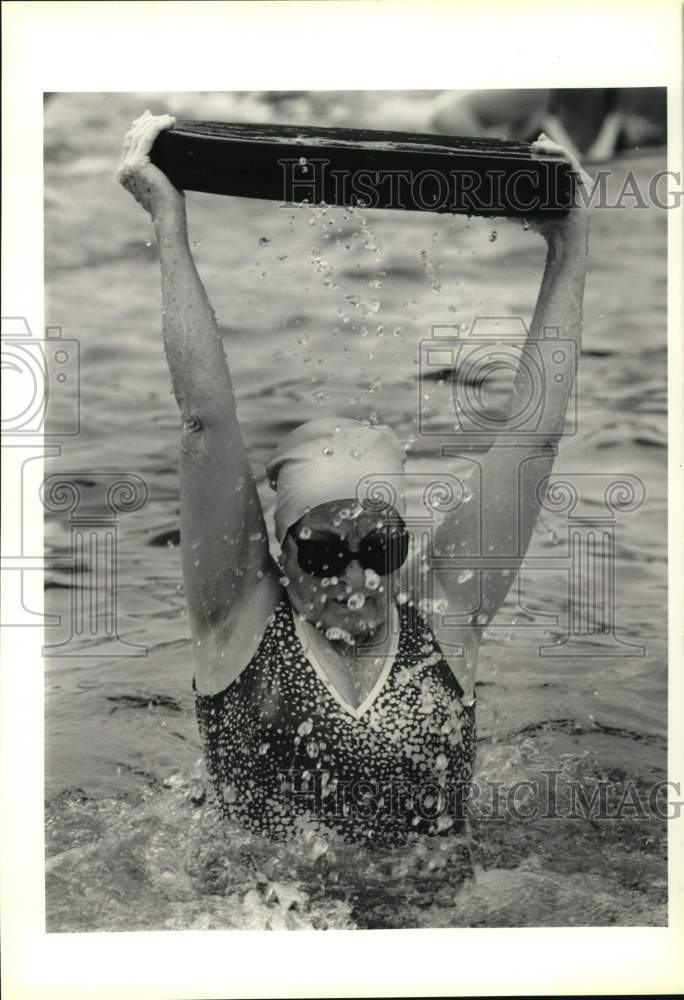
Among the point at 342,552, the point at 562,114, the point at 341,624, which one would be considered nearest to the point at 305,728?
the point at 341,624

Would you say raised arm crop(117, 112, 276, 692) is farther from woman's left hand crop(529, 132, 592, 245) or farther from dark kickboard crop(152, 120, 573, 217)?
woman's left hand crop(529, 132, 592, 245)

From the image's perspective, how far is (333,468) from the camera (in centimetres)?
184

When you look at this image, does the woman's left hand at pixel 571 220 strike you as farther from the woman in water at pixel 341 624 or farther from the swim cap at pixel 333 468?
the swim cap at pixel 333 468

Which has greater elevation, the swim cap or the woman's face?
the swim cap

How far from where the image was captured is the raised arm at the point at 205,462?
1.73 metres

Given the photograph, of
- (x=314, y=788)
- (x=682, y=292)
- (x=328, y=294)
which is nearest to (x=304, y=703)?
(x=314, y=788)

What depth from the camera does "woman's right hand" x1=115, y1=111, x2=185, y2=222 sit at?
172cm

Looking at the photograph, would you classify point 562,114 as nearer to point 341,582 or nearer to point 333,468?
point 333,468

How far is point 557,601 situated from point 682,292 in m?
0.57

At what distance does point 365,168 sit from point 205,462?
53 centimetres

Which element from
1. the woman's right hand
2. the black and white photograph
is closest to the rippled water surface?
the black and white photograph

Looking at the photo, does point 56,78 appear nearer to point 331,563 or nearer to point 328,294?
point 328,294

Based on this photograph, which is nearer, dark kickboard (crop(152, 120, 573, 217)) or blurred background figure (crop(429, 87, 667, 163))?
dark kickboard (crop(152, 120, 573, 217))

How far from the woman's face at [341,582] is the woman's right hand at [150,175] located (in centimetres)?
51
